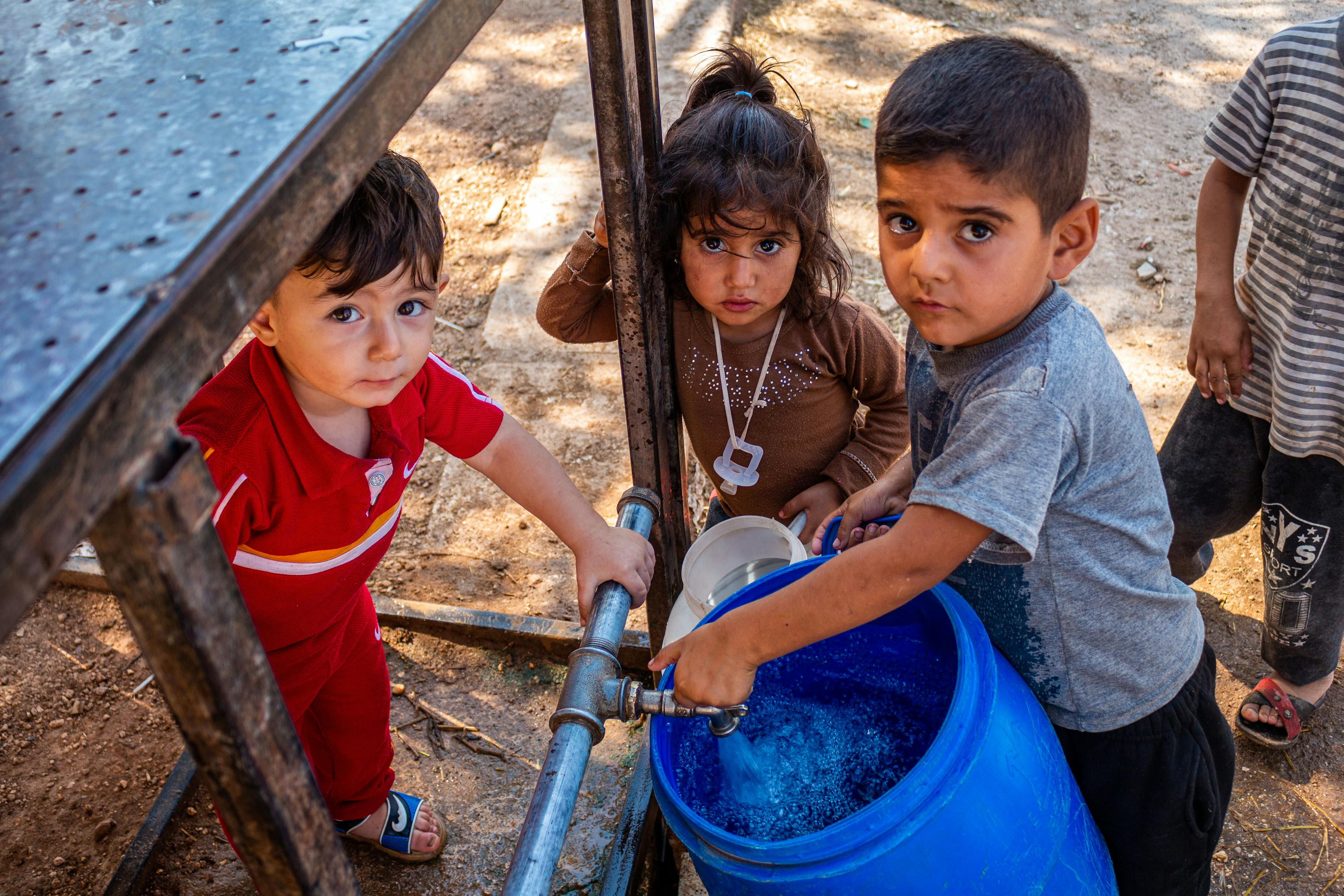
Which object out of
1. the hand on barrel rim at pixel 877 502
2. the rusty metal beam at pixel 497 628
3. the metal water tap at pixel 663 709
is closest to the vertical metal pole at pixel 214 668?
the metal water tap at pixel 663 709

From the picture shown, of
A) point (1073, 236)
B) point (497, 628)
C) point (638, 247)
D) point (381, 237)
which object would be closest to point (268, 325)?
point (381, 237)

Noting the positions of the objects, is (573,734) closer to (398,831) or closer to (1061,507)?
(1061,507)

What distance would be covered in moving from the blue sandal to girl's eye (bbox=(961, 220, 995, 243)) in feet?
4.39

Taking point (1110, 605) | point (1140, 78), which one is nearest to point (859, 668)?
point (1110, 605)

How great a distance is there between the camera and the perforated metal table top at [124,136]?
43 centimetres

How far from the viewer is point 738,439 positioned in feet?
5.37

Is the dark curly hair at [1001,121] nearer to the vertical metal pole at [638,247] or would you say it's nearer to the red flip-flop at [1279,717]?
the vertical metal pole at [638,247]

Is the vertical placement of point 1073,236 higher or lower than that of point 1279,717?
higher

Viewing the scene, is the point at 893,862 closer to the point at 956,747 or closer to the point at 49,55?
the point at 956,747

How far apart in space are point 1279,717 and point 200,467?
78.3 inches

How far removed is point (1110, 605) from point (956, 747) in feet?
0.96

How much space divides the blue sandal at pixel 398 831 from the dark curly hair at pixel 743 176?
1.02 m

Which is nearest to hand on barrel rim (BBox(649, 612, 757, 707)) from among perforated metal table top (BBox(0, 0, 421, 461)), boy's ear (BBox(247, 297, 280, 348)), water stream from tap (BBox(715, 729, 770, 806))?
water stream from tap (BBox(715, 729, 770, 806))

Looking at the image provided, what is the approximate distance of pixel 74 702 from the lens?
78.2 inches
